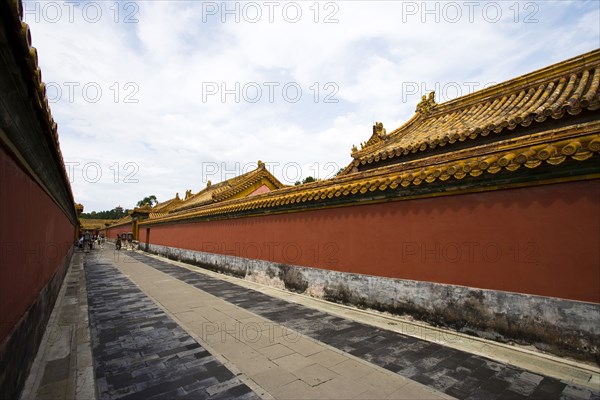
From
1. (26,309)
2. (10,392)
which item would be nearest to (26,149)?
(26,309)

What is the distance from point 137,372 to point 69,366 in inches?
39.2

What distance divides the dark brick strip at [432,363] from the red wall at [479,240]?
1.17 metres

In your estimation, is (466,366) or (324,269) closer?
(466,366)

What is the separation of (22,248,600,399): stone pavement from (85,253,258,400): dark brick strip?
1cm

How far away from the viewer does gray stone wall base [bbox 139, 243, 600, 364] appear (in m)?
3.73

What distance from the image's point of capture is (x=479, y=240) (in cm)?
470

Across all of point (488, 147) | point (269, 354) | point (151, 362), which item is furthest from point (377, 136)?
point (151, 362)

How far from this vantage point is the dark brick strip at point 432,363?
3.11 m

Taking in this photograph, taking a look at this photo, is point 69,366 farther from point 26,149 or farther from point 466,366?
point 466,366

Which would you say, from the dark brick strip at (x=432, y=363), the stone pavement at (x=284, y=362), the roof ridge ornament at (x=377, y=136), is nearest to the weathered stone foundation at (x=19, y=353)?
the stone pavement at (x=284, y=362)

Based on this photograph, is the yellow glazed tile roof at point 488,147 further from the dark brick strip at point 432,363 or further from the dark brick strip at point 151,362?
the dark brick strip at point 151,362

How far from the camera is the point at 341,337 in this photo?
15.6 feet

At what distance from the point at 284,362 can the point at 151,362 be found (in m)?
1.68

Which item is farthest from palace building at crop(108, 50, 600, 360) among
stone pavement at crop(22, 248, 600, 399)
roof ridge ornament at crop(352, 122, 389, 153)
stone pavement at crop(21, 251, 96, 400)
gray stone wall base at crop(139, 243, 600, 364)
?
stone pavement at crop(21, 251, 96, 400)
